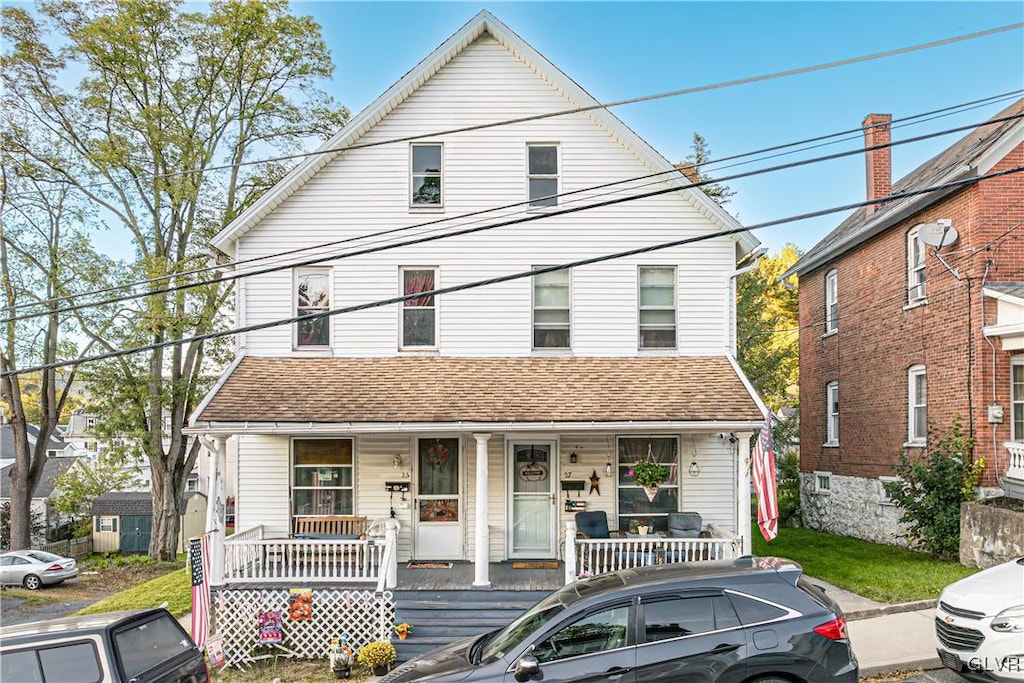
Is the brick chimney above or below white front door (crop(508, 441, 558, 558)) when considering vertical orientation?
above

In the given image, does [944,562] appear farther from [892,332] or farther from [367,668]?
[367,668]

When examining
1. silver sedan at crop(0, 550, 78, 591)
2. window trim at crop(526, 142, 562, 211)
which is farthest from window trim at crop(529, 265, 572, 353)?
silver sedan at crop(0, 550, 78, 591)

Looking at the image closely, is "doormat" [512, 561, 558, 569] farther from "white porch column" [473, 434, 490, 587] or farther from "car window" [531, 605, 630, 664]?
"car window" [531, 605, 630, 664]

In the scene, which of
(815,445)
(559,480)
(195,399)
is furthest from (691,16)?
(195,399)

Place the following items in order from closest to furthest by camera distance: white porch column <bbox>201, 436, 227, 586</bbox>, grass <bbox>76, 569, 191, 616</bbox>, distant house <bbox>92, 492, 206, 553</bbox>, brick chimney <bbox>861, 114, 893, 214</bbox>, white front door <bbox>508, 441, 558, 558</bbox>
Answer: white porch column <bbox>201, 436, 227, 586</bbox>
white front door <bbox>508, 441, 558, 558</bbox>
grass <bbox>76, 569, 191, 616</bbox>
brick chimney <bbox>861, 114, 893, 214</bbox>
distant house <bbox>92, 492, 206, 553</bbox>

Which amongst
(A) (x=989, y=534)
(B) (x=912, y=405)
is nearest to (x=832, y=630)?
(A) (x=989, y=534)

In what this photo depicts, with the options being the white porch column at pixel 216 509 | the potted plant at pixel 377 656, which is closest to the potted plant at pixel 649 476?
the potted plant at pixel 377 656

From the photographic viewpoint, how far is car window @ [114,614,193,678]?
7.13m

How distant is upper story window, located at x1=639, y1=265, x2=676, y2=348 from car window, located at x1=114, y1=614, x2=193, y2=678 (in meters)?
9.47

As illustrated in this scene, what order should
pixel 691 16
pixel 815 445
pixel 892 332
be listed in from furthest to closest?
1. pixel 815 445
2. pixel 892 332
3. pixel 691 16

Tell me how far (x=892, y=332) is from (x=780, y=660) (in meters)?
12.8

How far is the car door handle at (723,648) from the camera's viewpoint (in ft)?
22.1

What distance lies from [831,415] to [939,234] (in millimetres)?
7599

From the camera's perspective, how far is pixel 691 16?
13352mm
